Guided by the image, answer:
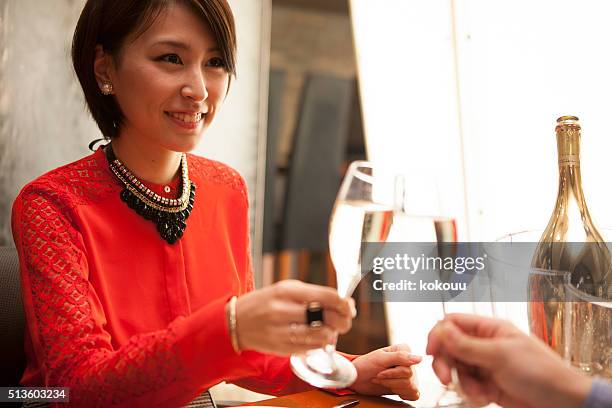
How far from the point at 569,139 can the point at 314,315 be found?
1.64 ft

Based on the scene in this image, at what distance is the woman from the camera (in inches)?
31.0

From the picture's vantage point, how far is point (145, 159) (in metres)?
1.13

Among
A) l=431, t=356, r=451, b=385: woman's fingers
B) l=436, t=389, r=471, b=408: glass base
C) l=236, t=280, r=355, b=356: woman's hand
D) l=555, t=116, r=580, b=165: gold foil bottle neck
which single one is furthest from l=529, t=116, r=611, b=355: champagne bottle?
l=236, t=280, r=355, b=356: woman's hand

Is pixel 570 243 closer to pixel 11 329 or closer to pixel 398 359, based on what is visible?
pixel 398 359

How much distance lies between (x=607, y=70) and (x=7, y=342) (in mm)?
1320

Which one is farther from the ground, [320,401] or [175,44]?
[175,44]

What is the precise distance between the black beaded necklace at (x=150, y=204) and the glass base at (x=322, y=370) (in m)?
0.48

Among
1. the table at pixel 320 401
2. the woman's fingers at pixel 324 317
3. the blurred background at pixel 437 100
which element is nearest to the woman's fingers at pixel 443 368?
the woman's fingers at pixel 324 317

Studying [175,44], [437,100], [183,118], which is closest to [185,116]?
[183,118]

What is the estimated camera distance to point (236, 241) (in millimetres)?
1262

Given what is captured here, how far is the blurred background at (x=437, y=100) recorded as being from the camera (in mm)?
1432

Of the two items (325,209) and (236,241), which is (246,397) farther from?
(325,209)

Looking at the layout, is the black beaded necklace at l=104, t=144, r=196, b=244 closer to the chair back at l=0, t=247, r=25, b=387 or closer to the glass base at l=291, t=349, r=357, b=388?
the chair back at l=0, t=247, r=25, b=387

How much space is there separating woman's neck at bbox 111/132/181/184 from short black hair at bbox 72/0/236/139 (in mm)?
52
